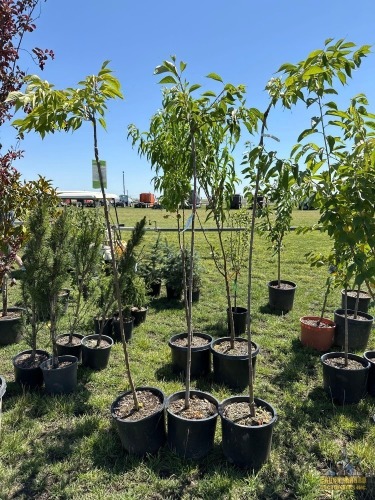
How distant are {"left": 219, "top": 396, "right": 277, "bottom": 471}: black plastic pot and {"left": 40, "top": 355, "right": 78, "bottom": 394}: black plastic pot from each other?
160 cm

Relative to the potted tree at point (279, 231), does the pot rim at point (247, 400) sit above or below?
below

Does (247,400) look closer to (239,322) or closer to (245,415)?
(245,415)

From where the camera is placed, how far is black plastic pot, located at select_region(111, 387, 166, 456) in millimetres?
2464

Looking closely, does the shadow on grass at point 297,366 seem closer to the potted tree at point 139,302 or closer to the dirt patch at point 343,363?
the dirt patch at point 343,363

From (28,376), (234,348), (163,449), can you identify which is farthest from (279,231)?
(28,376)

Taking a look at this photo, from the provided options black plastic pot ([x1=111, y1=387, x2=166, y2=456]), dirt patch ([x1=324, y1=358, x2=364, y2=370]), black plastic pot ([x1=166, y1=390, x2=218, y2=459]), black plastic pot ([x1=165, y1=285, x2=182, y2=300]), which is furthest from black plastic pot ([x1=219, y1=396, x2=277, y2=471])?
black plastic pot ([x1=165, y1=285, x2=182, y2=300])

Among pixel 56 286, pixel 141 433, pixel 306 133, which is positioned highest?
pixel 306 133

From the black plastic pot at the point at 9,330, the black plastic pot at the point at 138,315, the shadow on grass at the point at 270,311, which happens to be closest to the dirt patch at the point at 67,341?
the black plastic pot at the point at 9,330

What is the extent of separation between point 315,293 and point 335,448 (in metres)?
4.18

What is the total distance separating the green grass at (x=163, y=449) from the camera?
7.38ft

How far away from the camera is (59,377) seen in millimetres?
3232

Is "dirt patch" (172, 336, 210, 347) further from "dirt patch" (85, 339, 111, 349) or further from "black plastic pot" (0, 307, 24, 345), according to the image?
"black plastic pot" (0, 307, 24, 345)

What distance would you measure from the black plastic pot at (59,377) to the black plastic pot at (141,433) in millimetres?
890

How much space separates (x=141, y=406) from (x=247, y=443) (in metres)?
0.83
